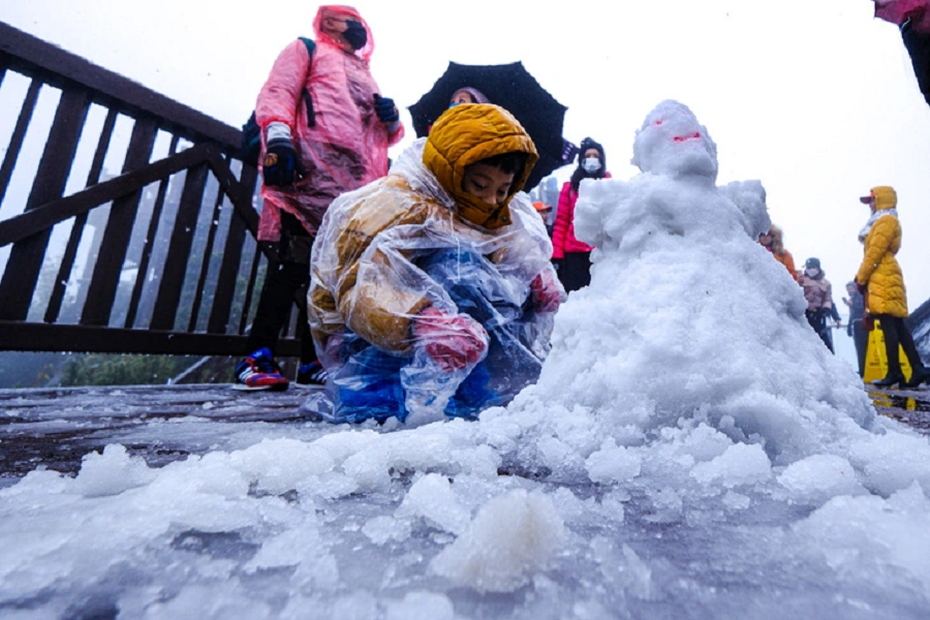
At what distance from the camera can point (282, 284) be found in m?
2.10

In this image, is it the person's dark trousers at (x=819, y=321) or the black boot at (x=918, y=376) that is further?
the person's dark trousers at (x=819, y=321)

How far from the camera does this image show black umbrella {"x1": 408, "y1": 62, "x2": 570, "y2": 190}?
3104 mm

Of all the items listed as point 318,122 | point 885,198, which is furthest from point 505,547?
point 885,198

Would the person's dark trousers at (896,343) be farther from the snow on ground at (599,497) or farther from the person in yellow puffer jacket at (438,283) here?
the snow on ground at (599,497)

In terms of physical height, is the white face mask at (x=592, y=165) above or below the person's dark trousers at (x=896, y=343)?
above

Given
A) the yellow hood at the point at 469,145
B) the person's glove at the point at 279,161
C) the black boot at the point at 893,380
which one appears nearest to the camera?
the yellow hood at the point at 469,145

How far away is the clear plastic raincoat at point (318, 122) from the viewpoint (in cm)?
201

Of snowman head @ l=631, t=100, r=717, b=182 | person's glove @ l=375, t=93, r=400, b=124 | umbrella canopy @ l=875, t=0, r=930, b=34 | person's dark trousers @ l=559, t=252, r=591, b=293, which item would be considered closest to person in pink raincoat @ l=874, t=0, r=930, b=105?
umbrella canopy @ l=875, t=0, r=930, b=34

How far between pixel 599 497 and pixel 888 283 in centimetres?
398

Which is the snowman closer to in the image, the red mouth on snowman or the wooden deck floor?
the red mouth on snowman

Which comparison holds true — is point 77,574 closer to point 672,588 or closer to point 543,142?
point 672,588

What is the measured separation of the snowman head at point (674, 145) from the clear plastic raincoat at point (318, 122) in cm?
142

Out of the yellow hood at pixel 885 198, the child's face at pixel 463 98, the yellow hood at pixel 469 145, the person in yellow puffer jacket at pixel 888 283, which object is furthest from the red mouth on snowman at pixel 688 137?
the yellow hood at pixel 885 198

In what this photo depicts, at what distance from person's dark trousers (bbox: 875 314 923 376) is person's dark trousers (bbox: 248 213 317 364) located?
12.2 ft
